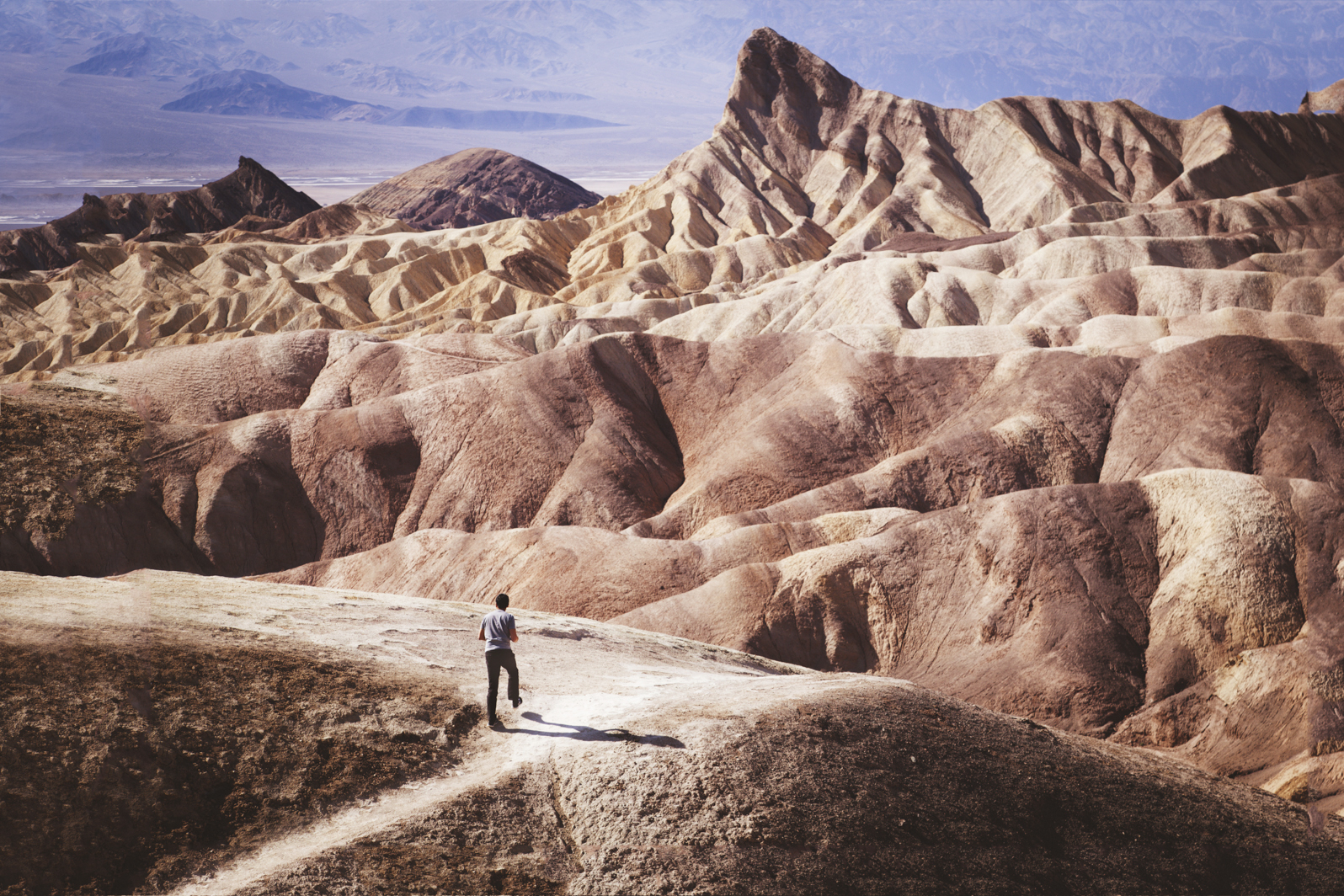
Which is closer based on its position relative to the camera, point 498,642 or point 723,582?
point 498,642

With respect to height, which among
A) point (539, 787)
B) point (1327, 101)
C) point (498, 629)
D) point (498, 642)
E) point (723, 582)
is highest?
point (1327, 101)

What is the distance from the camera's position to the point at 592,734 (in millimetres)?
14445

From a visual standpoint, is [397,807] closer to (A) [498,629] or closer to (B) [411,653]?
(A) [498,629]

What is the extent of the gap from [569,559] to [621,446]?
45.3 feet

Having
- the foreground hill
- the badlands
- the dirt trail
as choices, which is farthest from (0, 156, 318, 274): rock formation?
the dirt trail

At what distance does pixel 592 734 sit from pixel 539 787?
Result: 56.0 inches

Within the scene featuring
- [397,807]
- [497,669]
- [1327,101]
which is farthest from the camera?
[1327,101]

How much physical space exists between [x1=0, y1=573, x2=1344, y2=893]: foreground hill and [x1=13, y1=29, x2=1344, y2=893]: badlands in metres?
0.07

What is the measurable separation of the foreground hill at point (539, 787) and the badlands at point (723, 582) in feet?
0.23

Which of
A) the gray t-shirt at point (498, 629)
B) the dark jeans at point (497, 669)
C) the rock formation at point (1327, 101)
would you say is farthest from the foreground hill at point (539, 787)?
the rock formation at point (1327, 101)

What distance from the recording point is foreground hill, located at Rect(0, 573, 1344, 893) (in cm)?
1159

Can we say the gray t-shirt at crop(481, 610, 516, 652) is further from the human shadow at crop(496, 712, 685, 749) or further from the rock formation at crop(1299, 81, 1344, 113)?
the rock formation at crop(1299, 81, 1344, 113)

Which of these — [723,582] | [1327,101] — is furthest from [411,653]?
[1327,101]

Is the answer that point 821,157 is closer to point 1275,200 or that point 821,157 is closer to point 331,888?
point 1275,200
